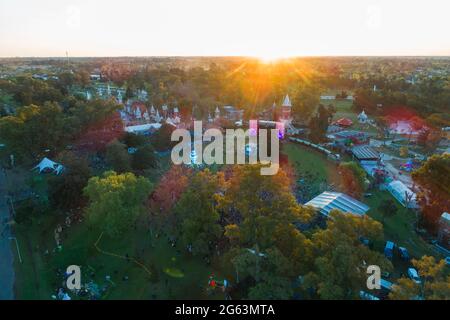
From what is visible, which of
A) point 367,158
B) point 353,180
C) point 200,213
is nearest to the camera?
point 200,213

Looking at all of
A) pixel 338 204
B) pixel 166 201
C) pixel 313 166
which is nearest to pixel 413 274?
pixel 338 204

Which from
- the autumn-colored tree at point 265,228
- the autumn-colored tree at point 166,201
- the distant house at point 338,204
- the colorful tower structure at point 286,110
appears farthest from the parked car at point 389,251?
the colorful tower structure at point 286,110

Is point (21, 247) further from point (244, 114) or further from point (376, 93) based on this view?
point (376, 93)

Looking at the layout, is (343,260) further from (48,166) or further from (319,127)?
(319,127)

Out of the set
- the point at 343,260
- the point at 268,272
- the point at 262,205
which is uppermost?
the point at 262,205

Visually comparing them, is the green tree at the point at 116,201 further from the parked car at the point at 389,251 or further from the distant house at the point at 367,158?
the distant house at the point at 367,158

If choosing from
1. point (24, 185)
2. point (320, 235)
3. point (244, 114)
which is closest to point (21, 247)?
point (24, 185)

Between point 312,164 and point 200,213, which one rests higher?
point 200,213
